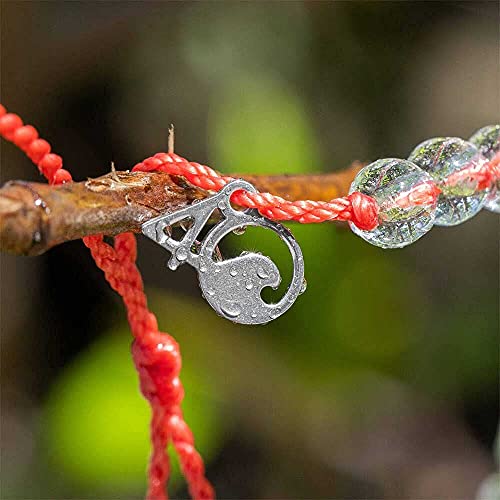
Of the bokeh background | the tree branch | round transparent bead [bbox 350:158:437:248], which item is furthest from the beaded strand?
the bokeh background

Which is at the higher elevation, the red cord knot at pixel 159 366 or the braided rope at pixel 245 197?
the braided rope at pixel 245 197

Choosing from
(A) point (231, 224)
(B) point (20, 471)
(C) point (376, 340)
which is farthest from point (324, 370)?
(A) point (231, 224)

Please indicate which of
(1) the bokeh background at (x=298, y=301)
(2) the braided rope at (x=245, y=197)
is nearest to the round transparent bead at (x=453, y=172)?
(2) the braided rope at (x=245, y=197)

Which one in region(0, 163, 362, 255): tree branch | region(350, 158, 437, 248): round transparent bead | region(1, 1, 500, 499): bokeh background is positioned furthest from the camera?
region(1, 1, 500, 499): bokeh background

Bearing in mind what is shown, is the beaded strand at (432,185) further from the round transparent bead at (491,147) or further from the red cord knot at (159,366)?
the red cord knot at (159,366)

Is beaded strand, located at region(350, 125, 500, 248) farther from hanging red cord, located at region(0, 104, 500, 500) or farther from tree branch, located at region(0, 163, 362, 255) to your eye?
tree branch, located at region(0, 163, 362, 255)

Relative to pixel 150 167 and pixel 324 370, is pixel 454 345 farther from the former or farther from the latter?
pixel 150 167
